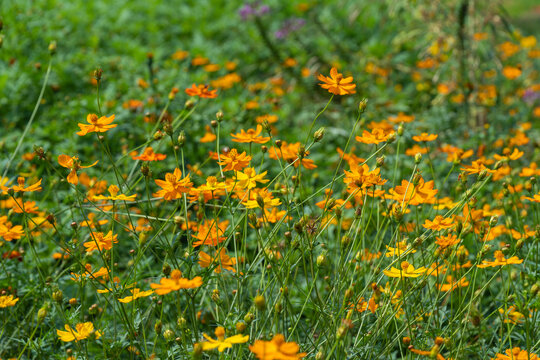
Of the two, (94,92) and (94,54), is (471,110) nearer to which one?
(94,92)

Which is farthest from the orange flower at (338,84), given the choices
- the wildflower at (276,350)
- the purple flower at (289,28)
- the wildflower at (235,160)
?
the purple flower at (289,28)

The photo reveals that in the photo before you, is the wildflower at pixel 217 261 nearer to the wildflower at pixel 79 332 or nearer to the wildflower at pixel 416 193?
the wildflower at pixel 79 332

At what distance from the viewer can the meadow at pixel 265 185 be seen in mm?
1287

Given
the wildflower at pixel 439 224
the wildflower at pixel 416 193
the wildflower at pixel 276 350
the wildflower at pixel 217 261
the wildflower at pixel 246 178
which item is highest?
the wildflower at pixel 246 178

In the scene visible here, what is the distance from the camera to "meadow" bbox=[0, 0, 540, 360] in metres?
1.29

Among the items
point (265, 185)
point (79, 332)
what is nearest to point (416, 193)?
point (79, 332)

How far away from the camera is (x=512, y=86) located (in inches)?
171

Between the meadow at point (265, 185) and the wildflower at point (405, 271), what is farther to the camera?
the meadow at point (265, 185)

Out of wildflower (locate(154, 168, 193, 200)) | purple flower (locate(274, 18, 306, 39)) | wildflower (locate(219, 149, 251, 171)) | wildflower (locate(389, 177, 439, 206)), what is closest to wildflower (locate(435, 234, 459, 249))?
wildflower (locate(389, 177, 439, 206))

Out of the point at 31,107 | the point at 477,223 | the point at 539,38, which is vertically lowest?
the point at 539,38

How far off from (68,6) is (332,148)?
12.1 ft

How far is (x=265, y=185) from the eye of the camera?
8.61 feet

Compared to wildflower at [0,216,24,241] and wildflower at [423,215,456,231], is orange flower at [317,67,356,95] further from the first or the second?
wildflower at [0,216,24,241]

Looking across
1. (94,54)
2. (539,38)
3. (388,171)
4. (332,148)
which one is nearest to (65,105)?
(94,54)
